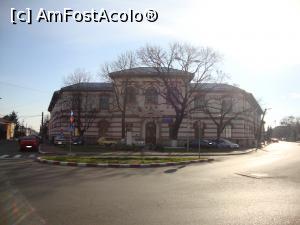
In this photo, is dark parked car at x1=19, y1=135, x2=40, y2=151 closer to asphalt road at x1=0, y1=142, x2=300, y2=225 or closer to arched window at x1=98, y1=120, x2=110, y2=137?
arched window at x1=98, y1=120, x2=110, y2=137

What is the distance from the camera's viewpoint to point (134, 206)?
9.62 m

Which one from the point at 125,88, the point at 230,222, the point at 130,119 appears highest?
the point at 125,88

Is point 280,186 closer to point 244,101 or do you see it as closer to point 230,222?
point 230,222

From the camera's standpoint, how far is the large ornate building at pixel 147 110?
180 ft

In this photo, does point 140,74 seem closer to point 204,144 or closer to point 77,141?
point 77,141

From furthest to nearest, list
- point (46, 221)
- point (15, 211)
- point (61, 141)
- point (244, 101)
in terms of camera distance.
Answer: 1. point (244, 101)
2. point (61, 141)
3. point (15, 211)
4. point (46, 221)

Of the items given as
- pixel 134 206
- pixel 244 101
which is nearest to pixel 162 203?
pixel 134 206

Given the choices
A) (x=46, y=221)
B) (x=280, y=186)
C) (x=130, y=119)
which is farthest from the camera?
(x=130, y=119)

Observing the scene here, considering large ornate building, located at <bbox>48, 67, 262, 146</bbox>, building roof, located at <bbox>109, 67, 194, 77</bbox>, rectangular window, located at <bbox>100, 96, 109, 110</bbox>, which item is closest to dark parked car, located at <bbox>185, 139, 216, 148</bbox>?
large ornate building, located at <bbox>48, 67, 262, 146</bbox>

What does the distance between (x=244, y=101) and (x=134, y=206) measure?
192 ft

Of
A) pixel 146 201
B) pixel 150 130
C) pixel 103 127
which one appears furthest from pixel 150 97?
pixel 146 201

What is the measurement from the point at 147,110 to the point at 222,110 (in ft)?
34.9

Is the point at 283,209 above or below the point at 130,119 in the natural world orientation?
below

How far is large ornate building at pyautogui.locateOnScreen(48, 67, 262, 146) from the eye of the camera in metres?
54.8
